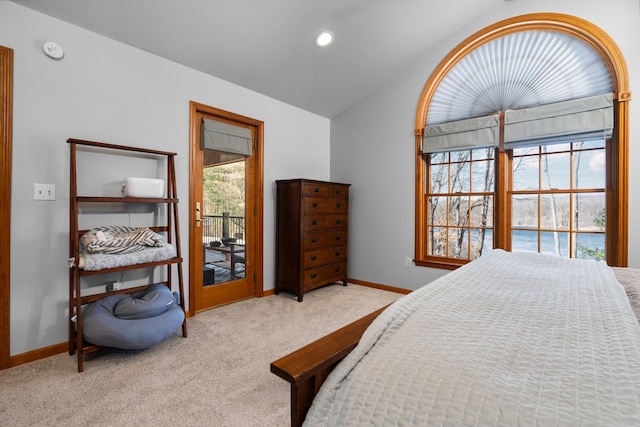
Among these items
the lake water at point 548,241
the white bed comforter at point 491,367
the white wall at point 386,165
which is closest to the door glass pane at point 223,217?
the white wall at point 386,165

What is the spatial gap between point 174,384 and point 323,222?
7.54 feet

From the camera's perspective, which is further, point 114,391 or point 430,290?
point 114,391

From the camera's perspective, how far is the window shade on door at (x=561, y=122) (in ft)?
8.45

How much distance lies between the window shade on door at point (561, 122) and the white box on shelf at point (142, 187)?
3.30 metres

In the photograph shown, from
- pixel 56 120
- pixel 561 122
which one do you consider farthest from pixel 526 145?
pixel 56 120

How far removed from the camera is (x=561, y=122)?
Answer: 2725 millimetres

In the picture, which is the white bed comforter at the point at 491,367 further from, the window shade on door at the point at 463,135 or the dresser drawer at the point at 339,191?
the dresser drawer at the point at 339,191

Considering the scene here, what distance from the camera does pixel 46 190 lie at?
210 cm

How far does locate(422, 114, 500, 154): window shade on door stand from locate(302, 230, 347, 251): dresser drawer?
146cm

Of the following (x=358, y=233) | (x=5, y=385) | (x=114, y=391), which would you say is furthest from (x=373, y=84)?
(x=5, y=385)

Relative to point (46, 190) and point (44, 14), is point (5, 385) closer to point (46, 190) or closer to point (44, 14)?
point (46, 190)

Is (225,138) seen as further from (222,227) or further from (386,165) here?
(386,165)

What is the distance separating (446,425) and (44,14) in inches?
124

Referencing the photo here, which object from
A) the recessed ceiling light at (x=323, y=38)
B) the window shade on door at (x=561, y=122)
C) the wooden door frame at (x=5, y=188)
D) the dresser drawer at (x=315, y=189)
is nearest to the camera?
the wooden door frame at (x=5, y=188)
